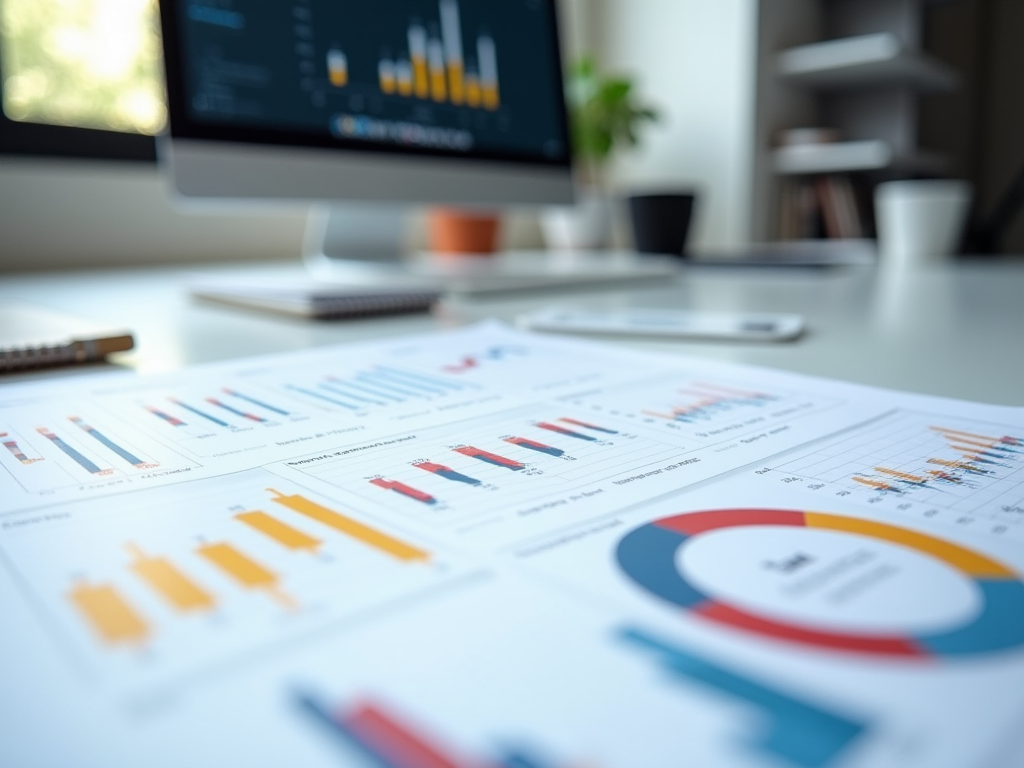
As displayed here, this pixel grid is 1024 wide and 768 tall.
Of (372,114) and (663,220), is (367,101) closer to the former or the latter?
(372,114)

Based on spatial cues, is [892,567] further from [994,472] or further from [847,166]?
[847,166]

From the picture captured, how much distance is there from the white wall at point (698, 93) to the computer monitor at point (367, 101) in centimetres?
97

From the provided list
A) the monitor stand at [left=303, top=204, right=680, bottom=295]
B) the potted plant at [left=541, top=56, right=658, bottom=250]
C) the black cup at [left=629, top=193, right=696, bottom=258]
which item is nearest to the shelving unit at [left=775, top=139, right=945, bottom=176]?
the potted plant at [left=541, top=56, right=658, bottom=250]

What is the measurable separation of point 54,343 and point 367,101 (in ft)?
1.72

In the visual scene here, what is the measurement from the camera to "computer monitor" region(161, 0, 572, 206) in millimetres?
794

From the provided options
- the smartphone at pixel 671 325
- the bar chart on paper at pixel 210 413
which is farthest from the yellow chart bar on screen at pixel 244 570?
the smartphone at pixel 671 325

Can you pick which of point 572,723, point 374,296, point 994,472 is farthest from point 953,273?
point 572,723

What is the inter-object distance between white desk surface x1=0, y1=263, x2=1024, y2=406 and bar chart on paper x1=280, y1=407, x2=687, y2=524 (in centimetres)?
22

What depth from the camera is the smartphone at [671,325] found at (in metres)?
0.62

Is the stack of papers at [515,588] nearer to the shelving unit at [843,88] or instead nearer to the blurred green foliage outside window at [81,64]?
the blurred green foliage outside window at [81,64]

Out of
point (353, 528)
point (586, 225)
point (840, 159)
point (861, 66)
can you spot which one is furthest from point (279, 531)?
point (861, 66)

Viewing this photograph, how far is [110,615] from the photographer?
0.21m

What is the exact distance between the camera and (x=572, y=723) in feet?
0.54

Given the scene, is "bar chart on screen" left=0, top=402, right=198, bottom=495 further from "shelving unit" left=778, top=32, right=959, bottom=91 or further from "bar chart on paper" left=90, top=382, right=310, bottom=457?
"shelving unit" left=778, top=32, right=959, bottom=91
